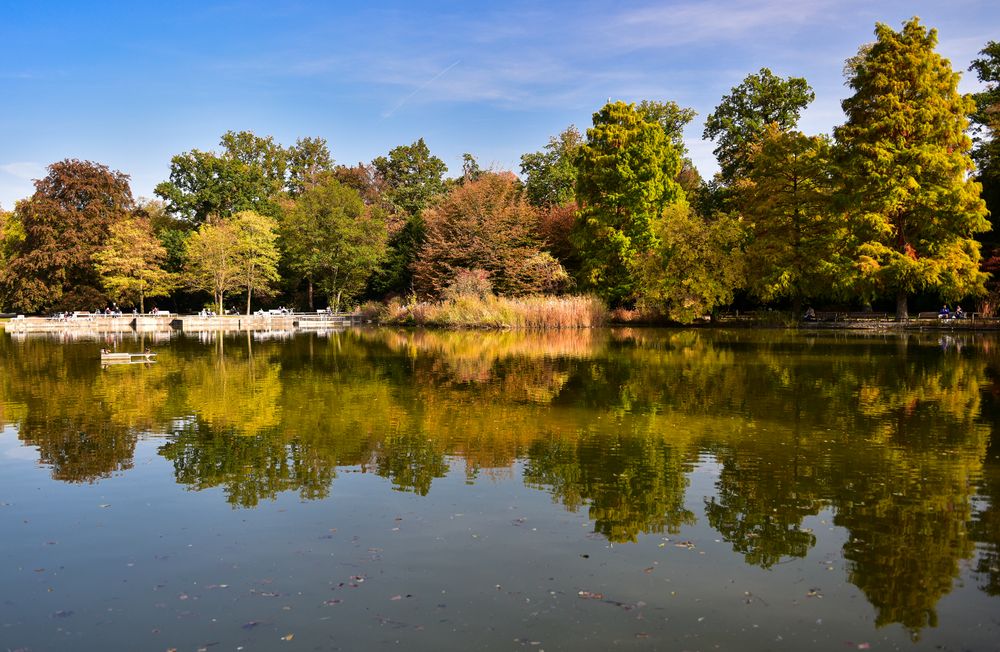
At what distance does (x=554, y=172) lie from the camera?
53.1 m

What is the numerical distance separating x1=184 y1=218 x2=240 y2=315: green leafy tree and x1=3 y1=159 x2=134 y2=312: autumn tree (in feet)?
23.2

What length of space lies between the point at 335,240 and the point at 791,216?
31067 millimetres

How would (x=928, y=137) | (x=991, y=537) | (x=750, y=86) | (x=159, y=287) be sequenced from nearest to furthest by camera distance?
(x=991, y=537)
(x=928, y=137)
(x=750, y=86)
(x=159, y=287)

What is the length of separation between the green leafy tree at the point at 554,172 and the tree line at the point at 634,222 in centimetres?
19

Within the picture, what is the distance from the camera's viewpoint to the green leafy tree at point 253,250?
5338 centimetres

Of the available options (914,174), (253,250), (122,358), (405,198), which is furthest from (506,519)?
(405,198)

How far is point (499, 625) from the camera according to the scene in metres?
4.69

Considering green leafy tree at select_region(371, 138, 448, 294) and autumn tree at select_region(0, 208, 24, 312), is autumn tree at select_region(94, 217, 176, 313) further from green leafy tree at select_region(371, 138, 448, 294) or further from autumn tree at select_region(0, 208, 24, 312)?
green leafy tree at select_region(371, 138, 448, 294)

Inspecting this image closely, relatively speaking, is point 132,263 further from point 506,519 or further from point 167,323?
point 506,519

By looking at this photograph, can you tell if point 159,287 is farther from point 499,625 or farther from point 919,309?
point 499,625

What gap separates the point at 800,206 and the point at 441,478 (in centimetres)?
3269

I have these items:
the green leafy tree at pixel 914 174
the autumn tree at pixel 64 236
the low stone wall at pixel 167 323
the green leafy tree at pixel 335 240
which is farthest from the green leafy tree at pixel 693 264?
the autumn tree at pixel 64 236

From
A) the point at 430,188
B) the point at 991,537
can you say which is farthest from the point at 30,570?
the point at 430,188

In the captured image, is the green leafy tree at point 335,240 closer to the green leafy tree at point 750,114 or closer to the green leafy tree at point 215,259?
the green leafy tree at point 215,259
